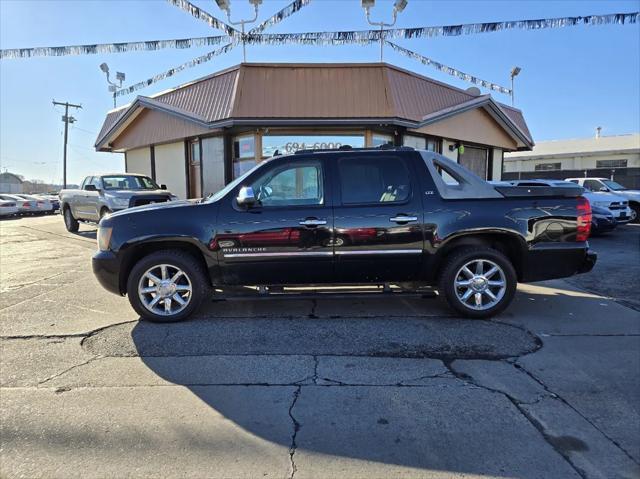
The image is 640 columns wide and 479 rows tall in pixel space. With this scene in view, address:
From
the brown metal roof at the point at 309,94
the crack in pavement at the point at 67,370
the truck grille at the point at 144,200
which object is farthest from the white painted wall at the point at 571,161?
the crack in pavement at the point at 67,370

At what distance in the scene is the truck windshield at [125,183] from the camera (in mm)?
13242

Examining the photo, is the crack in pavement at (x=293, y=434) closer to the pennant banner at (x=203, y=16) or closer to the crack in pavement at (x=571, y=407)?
the crack in pavement at (x=571, y=407)

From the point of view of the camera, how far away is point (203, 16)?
A: 1176 cm

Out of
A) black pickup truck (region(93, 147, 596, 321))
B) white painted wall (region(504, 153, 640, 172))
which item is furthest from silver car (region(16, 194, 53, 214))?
white painted wall (region(504, 153, 640, 172))

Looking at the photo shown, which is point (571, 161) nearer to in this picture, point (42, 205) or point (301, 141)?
point (301, 141)

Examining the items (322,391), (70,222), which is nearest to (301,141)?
(70,222)

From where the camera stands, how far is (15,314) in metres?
5.54

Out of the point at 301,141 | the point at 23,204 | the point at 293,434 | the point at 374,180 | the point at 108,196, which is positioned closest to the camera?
the point at 293,434

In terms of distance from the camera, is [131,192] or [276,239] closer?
[276,239]

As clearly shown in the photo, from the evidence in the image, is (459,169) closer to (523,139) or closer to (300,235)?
(300,235)

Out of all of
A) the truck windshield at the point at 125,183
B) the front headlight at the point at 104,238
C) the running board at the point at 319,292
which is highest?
the truck windshield at the point at 125,183

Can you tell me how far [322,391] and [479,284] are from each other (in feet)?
8.35

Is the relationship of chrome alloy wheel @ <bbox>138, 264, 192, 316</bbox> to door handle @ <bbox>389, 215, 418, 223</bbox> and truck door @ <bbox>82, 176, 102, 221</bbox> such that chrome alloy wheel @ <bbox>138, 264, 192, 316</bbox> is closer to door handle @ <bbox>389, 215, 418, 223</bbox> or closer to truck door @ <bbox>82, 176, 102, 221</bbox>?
door handle @ <bbox>389, 215, 418, 223</bbox>

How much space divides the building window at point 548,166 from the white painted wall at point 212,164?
27722 millimetres
